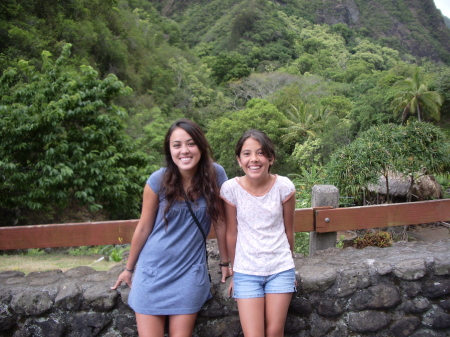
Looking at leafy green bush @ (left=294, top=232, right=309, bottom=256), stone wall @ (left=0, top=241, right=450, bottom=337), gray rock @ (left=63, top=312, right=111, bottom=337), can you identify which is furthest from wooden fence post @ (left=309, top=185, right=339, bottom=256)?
leafy green bush @ (left=294, top=232, right=309, bottom=256)

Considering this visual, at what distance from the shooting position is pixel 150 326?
1853mm

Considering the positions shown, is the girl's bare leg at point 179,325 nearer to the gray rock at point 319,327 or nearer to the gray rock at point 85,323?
the gray rock at point 85,323

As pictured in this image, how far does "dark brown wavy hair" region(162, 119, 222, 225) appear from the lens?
1970 mm

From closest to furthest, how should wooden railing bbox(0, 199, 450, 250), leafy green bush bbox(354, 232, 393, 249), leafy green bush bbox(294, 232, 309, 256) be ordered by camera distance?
wooden railing bbox(0, 199, 450, 250), leafy green bush bbox(354, 232, 393, 249), leafy green bush bbox(294, 232, 309, 256)

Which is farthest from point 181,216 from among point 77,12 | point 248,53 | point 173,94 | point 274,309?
point 248,53

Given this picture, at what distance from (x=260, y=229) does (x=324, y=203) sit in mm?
865

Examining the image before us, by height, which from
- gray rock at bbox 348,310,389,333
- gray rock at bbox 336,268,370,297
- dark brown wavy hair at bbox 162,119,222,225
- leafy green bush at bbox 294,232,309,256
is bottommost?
leafy green bush at bbox 294,232,309,256

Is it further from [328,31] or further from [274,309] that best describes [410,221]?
[328,31]

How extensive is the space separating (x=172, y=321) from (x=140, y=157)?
8424 millimetres

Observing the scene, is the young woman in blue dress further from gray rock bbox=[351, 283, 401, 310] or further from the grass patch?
the grass patch

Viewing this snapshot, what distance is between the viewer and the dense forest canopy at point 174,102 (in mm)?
7969

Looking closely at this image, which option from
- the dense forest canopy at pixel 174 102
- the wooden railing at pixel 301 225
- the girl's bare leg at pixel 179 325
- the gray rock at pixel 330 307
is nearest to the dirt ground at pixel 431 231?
the dense forest canopy at pixel 174 102

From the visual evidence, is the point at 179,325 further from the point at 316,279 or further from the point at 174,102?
the point at 174,102

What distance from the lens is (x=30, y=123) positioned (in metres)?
7.29
